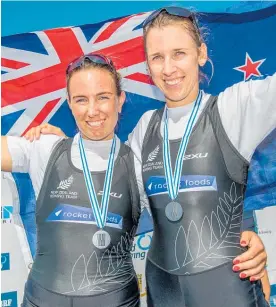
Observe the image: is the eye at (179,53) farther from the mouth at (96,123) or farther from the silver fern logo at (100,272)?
the silver fern logo at (100,272)

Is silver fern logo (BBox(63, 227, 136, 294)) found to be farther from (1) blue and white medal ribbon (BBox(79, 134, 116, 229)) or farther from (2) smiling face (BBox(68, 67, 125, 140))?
(2) smiling face (BBox(68, 67, 125, 140))

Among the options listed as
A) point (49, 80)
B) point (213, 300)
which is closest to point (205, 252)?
point (213, 300)

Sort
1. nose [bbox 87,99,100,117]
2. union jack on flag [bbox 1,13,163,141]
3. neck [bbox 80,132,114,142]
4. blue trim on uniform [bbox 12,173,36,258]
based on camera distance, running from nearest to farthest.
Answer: nose [bbox 87,99,100,117], neck [bbox 80,132,114,142], blue trim on uniform [bbox 12,173,36,258], union jack on flag [bbox 1,13,163,141]

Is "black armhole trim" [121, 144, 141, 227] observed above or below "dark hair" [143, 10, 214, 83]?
below

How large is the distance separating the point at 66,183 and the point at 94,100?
1.58 feet

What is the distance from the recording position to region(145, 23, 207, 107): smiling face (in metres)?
2.41

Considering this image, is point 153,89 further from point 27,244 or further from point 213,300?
point 213,300

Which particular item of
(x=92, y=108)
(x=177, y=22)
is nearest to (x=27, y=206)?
(x=92, y=108)

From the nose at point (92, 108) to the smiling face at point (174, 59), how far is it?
0.35 m

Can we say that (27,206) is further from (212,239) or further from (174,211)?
(212,239)

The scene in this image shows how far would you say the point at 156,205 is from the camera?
2414 millimetres

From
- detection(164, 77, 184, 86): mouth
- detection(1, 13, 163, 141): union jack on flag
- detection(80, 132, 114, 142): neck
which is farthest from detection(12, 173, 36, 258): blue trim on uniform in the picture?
detection(164, 77, 184, 86): mouth

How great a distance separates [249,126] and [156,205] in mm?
619

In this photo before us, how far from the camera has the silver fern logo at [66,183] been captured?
8.33ft
